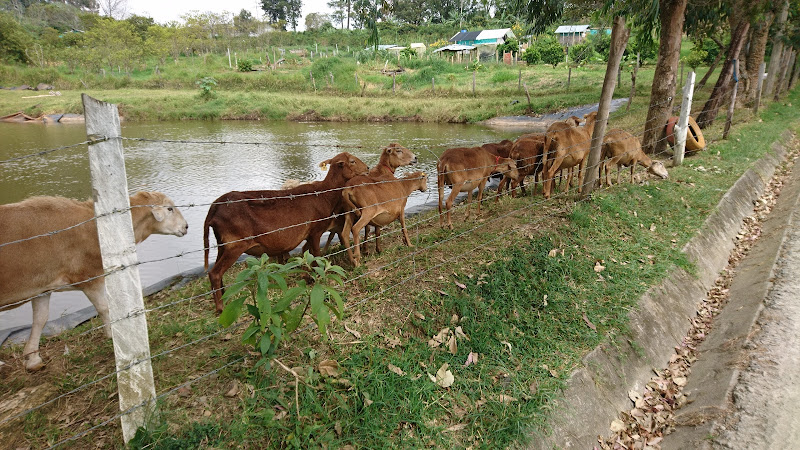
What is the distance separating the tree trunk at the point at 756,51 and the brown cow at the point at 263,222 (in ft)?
51.9

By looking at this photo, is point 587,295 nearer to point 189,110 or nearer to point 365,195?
point 365,195

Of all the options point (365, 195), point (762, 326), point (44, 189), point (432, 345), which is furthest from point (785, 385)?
point (44, 189)

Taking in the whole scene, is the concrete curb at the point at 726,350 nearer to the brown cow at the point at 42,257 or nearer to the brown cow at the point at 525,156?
the brown cow at the point at 525,156

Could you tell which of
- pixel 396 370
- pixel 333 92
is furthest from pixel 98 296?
pixel 333 92

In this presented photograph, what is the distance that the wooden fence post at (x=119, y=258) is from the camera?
232cm

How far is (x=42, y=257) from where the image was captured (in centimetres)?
409

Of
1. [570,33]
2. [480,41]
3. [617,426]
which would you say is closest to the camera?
[617,426]

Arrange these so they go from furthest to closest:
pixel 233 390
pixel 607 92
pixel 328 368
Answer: pixel 607 92 → pixel 328 368 → pixel 233 390

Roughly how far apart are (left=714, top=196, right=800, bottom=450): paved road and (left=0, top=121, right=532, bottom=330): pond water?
3326mm

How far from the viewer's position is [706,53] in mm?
27594

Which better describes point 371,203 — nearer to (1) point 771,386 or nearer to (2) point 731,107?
(1) point 771,386

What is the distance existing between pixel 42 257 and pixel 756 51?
63.3ft

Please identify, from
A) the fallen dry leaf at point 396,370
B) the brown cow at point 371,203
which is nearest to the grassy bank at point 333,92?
the brown cow at point 371,203

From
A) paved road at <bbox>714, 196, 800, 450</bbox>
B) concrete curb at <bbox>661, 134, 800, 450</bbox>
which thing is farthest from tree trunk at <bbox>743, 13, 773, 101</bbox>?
paved road at <bbox>714, 196, 800, 450</bbox>
